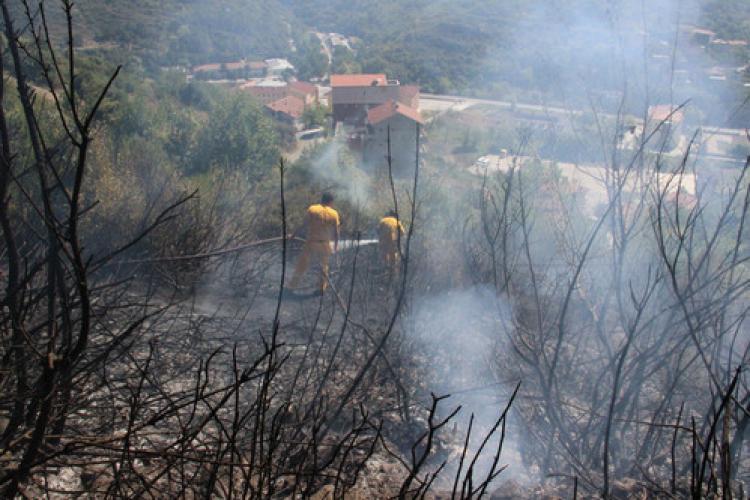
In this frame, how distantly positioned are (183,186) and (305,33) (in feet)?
189

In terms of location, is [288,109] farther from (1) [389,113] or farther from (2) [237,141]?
(2) [237,141]

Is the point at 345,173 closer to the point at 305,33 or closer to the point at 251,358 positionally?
the point at 251,358

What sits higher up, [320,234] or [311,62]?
[320,234]

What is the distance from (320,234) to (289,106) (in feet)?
110

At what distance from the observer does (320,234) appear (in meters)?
7.25

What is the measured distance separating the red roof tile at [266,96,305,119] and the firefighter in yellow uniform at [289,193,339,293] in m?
31.8

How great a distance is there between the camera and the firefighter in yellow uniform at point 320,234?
7.23 meters

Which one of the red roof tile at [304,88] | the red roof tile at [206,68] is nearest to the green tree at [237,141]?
the red roof tile at [304,88]

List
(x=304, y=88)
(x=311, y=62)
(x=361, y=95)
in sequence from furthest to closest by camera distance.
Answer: (x=311, y=62)
(x=304, y=88)
(x=361, y=95)

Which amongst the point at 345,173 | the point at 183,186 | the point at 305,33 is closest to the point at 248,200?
the point at 183,186

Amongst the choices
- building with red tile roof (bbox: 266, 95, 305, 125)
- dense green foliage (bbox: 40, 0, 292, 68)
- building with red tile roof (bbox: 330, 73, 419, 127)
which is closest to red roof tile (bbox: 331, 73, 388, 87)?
Result: building with red tile roof (bbox: 330, 73, 419, 127)

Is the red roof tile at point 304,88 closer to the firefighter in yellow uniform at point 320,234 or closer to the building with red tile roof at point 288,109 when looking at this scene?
the building with red tile roof at point 288,109

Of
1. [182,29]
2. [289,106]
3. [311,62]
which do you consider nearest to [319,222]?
[289,106]

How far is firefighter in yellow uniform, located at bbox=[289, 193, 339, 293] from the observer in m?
7.23
